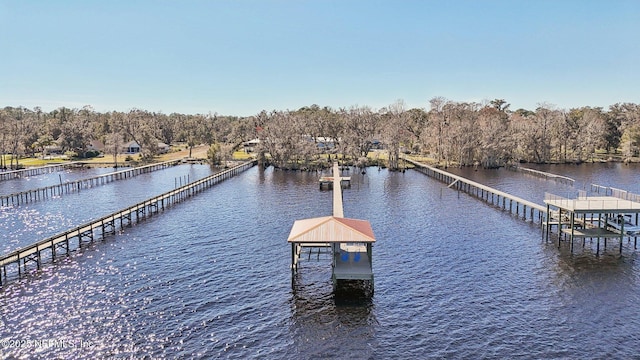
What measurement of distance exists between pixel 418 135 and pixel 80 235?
5192 inches

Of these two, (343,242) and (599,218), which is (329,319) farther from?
(599,218)

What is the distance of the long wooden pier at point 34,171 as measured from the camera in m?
101

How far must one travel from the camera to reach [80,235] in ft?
150

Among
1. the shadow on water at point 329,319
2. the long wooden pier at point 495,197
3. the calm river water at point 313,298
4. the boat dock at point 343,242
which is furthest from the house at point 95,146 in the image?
the shadow on water at point 329,319

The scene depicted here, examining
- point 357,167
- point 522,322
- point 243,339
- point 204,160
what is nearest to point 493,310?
point 522,322

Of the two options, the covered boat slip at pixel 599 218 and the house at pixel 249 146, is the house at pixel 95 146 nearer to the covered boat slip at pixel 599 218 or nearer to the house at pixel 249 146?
the house at pixel 249 146

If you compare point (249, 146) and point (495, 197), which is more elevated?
point (249, 146)

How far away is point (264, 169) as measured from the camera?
119875 mm

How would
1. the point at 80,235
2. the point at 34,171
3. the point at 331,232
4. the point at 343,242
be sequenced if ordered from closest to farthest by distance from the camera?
the point at 343,242
the point at 331,232
the point at 80,235
the point at 34,171

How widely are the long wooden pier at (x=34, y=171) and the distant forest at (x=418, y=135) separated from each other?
1232 centimetres

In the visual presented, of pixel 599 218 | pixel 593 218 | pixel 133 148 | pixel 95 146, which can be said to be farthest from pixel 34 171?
pixel 599 218

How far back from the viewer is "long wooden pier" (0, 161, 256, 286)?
37175 mm

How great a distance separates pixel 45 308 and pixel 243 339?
14130 millimetres

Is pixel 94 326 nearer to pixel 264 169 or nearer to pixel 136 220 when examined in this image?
pixel 136 220
